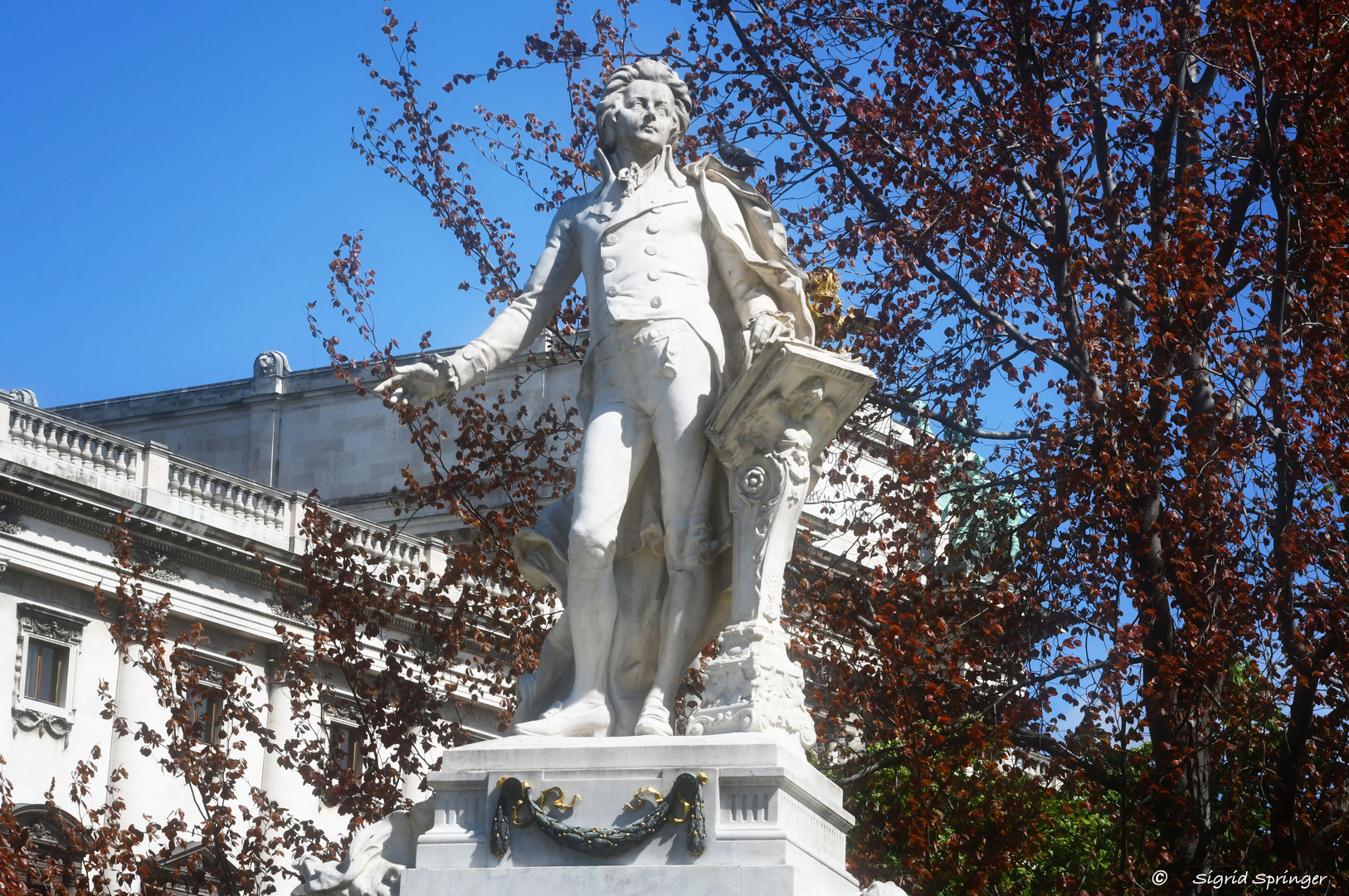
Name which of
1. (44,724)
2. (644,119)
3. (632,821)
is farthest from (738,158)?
(44,724)

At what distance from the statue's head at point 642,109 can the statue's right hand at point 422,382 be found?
1531mm

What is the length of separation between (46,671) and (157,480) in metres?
3.58

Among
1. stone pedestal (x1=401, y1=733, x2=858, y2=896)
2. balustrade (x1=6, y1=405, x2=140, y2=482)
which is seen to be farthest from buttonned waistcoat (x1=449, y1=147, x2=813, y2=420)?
balustrade (x1=6, y1=405, x2=140, y2=482)

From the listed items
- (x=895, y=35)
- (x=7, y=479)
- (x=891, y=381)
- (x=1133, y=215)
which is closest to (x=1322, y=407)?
(x=1133, y=215)

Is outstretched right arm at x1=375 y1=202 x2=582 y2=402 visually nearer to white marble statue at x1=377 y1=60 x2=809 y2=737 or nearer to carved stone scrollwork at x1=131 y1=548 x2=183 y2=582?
white marble statue at x1=377 y1=60 x2=809 y2=737

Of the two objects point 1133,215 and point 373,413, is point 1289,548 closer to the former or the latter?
point 1133,215

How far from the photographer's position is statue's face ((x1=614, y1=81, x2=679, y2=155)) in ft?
29.7

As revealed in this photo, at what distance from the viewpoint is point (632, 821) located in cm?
755

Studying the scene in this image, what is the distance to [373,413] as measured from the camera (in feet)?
136

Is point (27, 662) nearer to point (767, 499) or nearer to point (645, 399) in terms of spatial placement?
point (645, 399)

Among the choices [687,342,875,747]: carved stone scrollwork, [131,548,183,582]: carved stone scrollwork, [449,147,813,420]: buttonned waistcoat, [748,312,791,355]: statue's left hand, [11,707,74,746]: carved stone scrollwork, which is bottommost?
[687,342,875,747]: carved stone scrollwork

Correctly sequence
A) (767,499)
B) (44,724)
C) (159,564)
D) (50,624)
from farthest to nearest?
(159,564) < (50,624) < (44,724) < (767,499)

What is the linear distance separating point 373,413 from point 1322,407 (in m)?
30.7

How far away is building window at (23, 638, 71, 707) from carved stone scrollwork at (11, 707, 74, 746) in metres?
0.31
